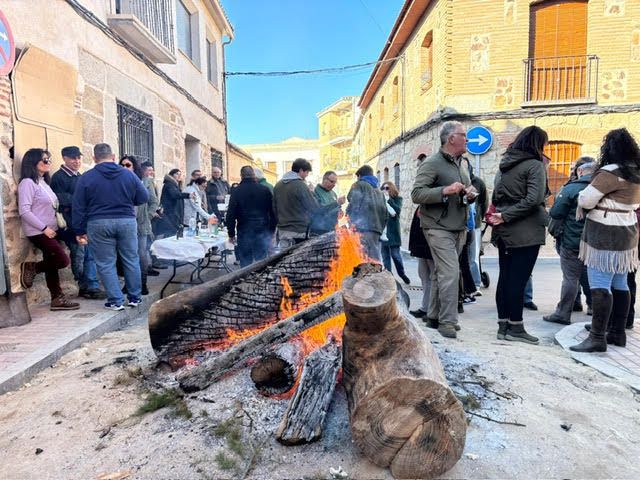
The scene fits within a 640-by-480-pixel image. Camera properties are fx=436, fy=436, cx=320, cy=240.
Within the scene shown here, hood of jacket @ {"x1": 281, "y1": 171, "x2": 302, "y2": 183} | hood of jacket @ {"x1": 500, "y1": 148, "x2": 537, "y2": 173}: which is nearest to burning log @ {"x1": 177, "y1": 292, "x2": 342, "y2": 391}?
hood of jacket @ {"x1": 500, "y1": 148, "x2": 537, "y2": 173}

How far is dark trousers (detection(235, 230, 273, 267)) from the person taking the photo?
614 centimetres

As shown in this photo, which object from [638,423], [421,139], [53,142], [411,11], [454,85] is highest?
[411,11]

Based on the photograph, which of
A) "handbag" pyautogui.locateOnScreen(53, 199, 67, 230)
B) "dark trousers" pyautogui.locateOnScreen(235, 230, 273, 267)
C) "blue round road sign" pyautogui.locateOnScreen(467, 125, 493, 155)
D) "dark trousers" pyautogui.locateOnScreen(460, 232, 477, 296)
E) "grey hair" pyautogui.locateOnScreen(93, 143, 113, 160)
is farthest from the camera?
"blue round road sign" pyautogui.locateOnScreen(467, 125, 493, 155)

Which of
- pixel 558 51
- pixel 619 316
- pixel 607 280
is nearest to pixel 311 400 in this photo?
pixel 607 280

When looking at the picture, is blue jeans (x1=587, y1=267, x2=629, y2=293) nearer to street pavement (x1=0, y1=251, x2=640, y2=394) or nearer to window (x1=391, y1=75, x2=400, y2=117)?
street pavement (x1=0, y1=251, x2=640, y2=394)

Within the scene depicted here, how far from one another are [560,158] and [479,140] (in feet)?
9.08

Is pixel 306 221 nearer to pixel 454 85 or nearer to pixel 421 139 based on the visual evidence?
pixel 454 85

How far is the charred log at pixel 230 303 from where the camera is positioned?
10.3 feet

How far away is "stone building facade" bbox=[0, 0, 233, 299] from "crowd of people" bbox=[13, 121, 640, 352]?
0.31 m

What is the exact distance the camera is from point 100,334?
13.6 ft

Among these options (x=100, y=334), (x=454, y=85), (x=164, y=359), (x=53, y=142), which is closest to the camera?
(x=164, y=359)

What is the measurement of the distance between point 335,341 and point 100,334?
254 centimetres

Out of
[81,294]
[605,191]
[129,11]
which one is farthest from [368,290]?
[129,11]

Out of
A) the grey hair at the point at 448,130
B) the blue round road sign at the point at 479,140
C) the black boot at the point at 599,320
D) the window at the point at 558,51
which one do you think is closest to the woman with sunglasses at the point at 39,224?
the grey hair at the point at 448,130
